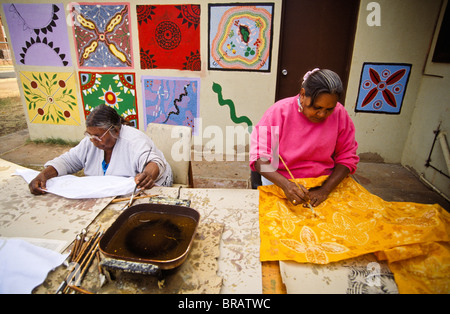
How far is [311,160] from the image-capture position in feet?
6.07

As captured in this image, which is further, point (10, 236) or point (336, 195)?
point (336, 195)

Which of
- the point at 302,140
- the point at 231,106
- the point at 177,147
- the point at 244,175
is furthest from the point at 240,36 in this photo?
the point at 302,140

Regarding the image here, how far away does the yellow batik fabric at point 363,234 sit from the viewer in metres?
1.11

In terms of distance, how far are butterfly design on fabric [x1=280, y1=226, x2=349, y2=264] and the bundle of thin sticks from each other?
0.89m

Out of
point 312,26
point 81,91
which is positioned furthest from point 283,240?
point 81,91

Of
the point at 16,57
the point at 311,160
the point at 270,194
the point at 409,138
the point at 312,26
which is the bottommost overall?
the point at 409,138

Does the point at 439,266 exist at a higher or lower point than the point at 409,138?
higher

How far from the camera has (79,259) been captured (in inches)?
45.8

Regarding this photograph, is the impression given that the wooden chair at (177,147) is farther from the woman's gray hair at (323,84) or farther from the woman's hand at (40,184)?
the woman's gray hair at (323,84)

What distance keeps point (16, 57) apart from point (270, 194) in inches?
204

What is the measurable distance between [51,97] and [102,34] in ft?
4.98
